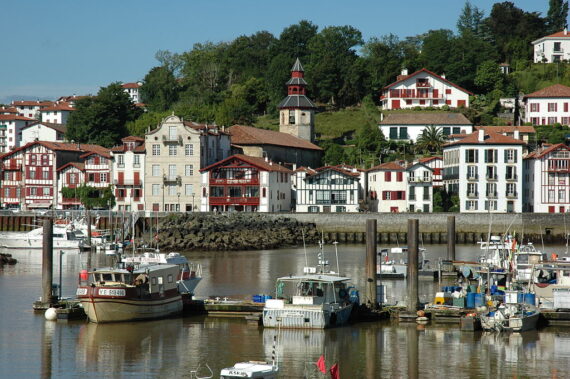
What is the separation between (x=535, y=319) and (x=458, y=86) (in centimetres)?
9190

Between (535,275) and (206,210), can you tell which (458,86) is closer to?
(206,210)

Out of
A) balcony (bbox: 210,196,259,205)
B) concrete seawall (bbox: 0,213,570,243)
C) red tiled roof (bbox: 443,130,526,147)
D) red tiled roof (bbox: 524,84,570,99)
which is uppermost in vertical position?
red tiled roof (bbox: 524,84,570,99)

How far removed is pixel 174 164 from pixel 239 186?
7168mm

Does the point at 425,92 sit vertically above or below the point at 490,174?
above

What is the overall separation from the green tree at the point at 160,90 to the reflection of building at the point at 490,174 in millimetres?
62608

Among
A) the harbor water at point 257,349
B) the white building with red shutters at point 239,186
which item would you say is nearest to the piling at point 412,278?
the harbor water at point 257,349

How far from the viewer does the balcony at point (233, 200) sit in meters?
94.1

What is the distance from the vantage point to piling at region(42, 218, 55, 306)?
137ft

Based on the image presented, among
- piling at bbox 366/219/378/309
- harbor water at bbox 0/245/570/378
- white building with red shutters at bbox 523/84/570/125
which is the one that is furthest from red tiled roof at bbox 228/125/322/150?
piling at bbox 366/219/378/309

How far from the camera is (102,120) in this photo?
125 m

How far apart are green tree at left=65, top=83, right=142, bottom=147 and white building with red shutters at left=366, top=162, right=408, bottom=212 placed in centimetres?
4028

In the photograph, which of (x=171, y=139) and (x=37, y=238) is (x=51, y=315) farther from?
(x=171, y=139)

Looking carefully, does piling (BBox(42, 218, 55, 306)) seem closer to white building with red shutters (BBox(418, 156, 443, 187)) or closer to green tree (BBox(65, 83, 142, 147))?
white building with red shutters (BBox(418, 156, 443, 187))

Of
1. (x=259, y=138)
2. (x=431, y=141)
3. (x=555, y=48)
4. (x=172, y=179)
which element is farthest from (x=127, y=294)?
(x=555, y=48)
